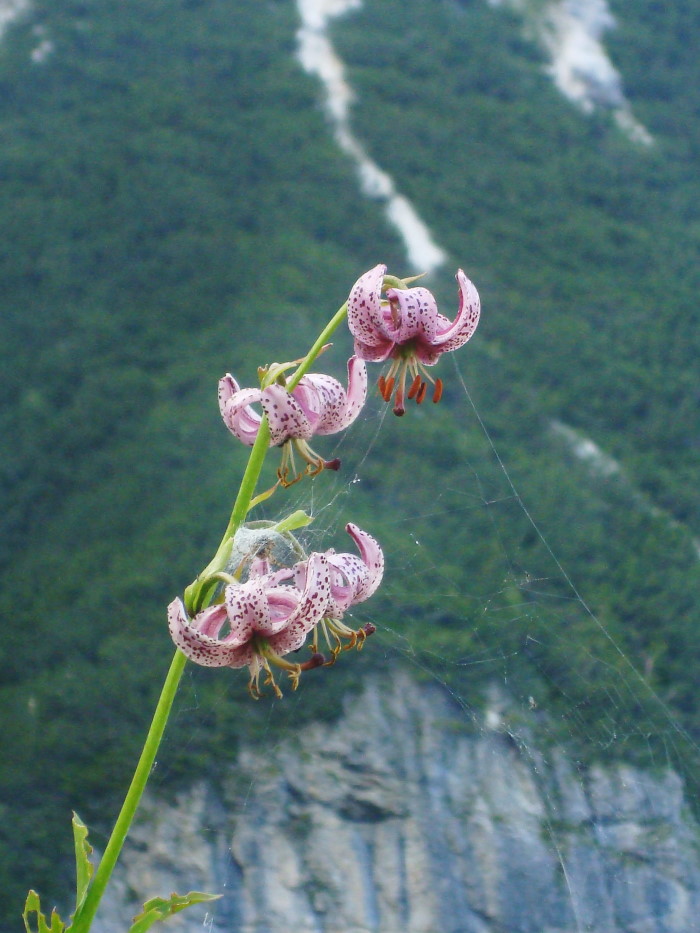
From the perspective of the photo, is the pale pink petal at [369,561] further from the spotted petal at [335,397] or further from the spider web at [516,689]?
the spider web at [516,689]

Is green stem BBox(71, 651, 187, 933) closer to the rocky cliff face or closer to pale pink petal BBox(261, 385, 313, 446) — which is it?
pale pink petal BBox(261, 385, 313, 446)

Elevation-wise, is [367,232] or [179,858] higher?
[367,232]

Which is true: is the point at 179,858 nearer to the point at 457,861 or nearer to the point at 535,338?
the point at 457,861

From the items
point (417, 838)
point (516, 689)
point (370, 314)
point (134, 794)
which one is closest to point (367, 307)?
point (370, 314)

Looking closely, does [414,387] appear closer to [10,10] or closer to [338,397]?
[338,397]

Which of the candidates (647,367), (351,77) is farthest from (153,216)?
(647,367)
